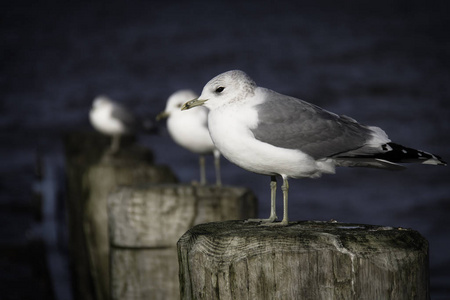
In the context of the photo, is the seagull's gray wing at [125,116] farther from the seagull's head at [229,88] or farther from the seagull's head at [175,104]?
the seagull's head at [229,88]

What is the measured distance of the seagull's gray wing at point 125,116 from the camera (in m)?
9.15

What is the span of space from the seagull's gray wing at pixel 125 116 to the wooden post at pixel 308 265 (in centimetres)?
675

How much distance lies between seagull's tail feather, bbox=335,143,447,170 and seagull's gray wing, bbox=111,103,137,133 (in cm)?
606

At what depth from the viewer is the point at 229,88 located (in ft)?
10.7

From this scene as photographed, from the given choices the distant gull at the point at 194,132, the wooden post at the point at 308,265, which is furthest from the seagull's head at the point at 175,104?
the wooden post at the point at 308,265

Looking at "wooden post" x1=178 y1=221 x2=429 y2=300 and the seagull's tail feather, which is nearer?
"wooden post" x1=178 y1=221 x2=429 y2=300

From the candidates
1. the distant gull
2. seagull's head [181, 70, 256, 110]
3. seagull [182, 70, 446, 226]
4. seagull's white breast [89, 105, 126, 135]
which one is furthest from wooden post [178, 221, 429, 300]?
seagull's white breast [89, 105, 126, 135]

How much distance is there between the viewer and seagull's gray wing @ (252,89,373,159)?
124 inches

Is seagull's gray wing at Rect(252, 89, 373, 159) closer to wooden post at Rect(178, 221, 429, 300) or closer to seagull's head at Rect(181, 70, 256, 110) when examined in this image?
seagull's head at Rect(181, 70, 256, 110)

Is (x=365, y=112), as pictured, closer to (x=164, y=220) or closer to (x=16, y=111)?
(x=16, y=111)

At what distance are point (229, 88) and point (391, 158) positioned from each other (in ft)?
2.75

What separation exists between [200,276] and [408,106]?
1577 centimetres

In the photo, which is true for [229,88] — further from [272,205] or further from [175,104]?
[175,104]

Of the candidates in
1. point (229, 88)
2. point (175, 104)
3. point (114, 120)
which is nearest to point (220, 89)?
point (229, 88)
